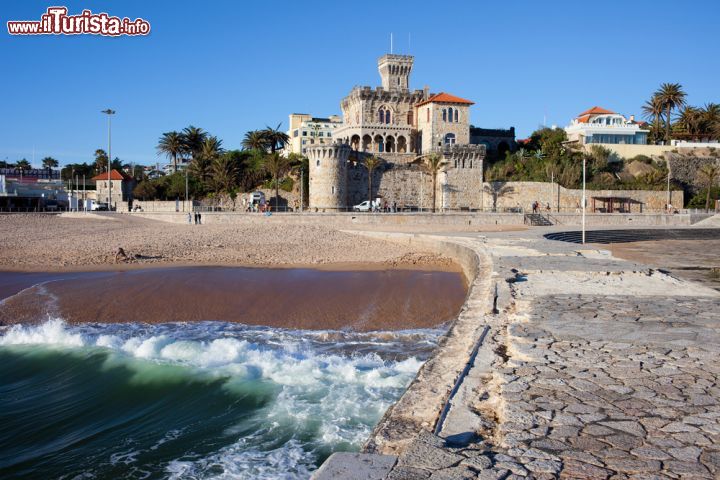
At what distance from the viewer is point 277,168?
4878 centimetres

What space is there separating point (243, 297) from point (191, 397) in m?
7.11

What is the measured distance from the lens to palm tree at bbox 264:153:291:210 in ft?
159

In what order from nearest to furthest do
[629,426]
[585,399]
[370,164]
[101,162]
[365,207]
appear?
[629,426] < [585,399] < [365,207] < [370,164] < [101,162]

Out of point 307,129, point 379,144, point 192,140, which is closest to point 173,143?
point 192,140

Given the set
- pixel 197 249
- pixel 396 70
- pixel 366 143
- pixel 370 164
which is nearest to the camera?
pixel 197 249

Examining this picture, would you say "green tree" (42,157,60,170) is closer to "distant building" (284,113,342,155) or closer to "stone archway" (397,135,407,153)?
"distant building" (284,113,342,155)

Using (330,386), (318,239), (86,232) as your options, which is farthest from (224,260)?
(330,386)

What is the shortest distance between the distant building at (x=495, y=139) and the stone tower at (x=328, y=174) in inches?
614

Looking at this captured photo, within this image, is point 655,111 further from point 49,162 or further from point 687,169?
point 49,162

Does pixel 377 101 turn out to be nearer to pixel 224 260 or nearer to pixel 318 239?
pixel 318 239

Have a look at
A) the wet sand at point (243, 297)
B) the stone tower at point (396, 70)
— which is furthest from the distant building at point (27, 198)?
the wet sand at point (243, 297)

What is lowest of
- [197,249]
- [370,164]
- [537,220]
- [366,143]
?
[197,249]

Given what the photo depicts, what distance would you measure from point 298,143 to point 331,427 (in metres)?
94.9

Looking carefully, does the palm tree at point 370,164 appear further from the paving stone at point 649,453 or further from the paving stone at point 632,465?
the paving stone at point 632,465
